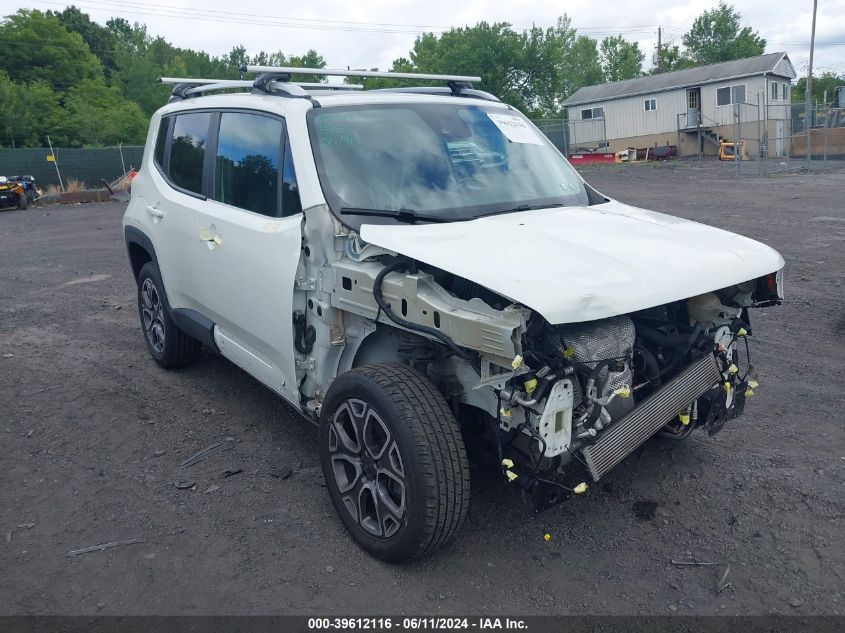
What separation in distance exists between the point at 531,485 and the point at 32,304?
7.75 metres

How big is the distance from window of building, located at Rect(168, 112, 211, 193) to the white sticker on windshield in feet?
6.22

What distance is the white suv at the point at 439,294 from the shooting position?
9.75 feet

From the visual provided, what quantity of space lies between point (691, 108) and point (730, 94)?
220 centimetres

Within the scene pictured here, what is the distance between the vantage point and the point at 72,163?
3375 cm

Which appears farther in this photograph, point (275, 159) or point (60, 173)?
point (60, 173)

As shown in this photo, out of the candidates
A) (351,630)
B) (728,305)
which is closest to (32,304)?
(351,630)

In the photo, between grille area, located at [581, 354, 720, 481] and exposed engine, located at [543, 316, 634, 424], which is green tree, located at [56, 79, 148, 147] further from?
exposed engine, located at [543, 316, 634, 424]

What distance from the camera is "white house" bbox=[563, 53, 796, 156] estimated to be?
126 feet

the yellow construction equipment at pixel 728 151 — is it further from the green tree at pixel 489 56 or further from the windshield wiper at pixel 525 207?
the windshield wiper at pixel 525 207

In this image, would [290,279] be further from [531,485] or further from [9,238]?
[9,238]

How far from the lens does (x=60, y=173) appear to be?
33438 millimetres

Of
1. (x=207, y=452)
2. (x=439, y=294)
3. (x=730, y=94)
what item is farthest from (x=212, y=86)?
(x=730, y=94)

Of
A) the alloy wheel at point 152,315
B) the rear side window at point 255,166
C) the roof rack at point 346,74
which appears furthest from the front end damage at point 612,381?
the alloy wheel at point 152,315

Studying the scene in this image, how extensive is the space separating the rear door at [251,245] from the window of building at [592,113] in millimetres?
43429
